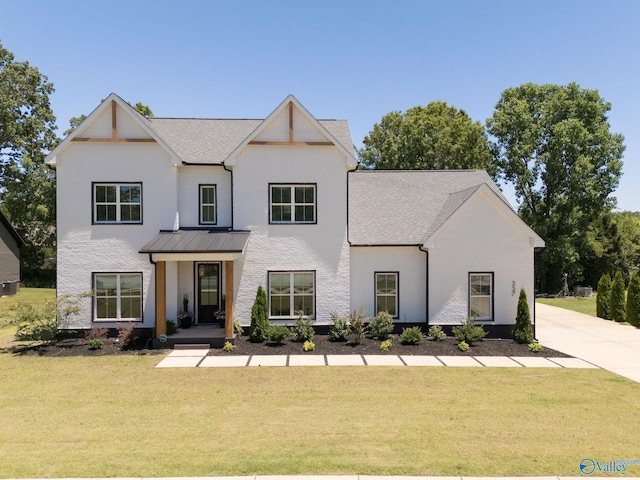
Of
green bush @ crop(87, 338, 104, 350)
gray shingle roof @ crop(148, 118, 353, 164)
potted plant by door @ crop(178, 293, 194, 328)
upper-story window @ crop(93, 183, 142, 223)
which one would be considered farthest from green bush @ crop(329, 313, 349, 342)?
upper-story window @ crop(93, 183, 142, 223)

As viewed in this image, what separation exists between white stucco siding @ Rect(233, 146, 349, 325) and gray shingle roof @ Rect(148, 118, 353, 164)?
57.5 inches

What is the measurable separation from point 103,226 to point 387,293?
12413 millimetres

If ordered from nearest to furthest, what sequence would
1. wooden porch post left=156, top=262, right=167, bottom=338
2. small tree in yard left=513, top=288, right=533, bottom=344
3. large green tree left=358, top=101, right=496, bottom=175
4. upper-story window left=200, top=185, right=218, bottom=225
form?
wooden porch post left=156, top=262, right=167, bottom=338, small tree in yard left=513, top=288, right=533, bottom=344, upper-story window left=200, top=185, right=218, bottom=225, large green tree left=358, top=101, right=496, bottom=175

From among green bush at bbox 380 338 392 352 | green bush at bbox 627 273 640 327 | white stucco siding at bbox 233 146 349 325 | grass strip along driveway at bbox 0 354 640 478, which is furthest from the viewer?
green bush at bbox 627 273 640 327

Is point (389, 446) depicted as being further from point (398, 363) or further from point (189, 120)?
point (189, 120)

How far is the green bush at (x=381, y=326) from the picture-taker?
57.0 feet

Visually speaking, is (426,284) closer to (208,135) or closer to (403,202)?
(403,202)

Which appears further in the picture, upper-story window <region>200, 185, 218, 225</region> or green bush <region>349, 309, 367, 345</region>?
upper-story window <region>200, 185, 218, 225</region>

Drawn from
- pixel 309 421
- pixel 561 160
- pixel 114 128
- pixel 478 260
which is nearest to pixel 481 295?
pixel 478 260

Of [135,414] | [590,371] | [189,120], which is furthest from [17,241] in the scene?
[590,371]

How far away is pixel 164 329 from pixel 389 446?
1138cm

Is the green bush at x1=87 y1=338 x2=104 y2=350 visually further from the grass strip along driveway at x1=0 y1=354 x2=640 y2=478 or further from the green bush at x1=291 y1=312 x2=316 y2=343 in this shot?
the green bush at x1=291 y1=312 x2=316 y2=343

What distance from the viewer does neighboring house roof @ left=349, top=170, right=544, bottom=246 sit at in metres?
18.8

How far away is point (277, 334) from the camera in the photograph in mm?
16609
